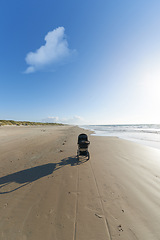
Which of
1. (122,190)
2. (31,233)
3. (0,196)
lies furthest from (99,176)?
(0,196)

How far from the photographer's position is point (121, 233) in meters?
2.34

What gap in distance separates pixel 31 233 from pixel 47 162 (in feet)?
14.7

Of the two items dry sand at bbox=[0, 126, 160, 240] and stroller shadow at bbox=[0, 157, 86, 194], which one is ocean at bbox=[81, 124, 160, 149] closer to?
Result: dry sand at bbox=[0, 126, 160, 240]

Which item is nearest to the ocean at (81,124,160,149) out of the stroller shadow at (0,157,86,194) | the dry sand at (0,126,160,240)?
the dry sand at (0,126,160,240)

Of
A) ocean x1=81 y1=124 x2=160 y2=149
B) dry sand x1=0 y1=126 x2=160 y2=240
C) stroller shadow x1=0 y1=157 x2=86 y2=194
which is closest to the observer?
dry sand x1=0 y1=126 x2=160 y2=240

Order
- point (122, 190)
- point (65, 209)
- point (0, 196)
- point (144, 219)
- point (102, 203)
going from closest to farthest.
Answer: point (144, 219) → point (65, 209) → point (102, 203) → point (0, 196) → point (122, 190)

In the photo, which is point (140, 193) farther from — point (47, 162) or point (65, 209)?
point (47, 162)

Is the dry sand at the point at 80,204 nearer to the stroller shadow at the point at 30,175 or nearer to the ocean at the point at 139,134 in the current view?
the stroller shadow at the point at 30,175

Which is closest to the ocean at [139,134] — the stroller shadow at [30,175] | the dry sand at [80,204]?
the dry sand at [80,204]

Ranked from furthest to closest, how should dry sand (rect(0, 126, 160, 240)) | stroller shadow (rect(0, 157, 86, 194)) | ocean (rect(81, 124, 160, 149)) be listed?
ocean (rect(81, 124, 160, 149))
stroller shadow (rect(0, 157, 86, 194))
dry sand (rect(0, 126, 160, 240))

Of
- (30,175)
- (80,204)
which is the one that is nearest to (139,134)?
(80,204)

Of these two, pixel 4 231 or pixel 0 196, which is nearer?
pixel 4 231

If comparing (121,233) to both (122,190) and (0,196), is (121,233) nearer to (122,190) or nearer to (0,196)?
(122,190)

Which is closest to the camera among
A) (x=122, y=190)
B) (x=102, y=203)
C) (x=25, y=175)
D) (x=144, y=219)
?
(x=144, y=219)
